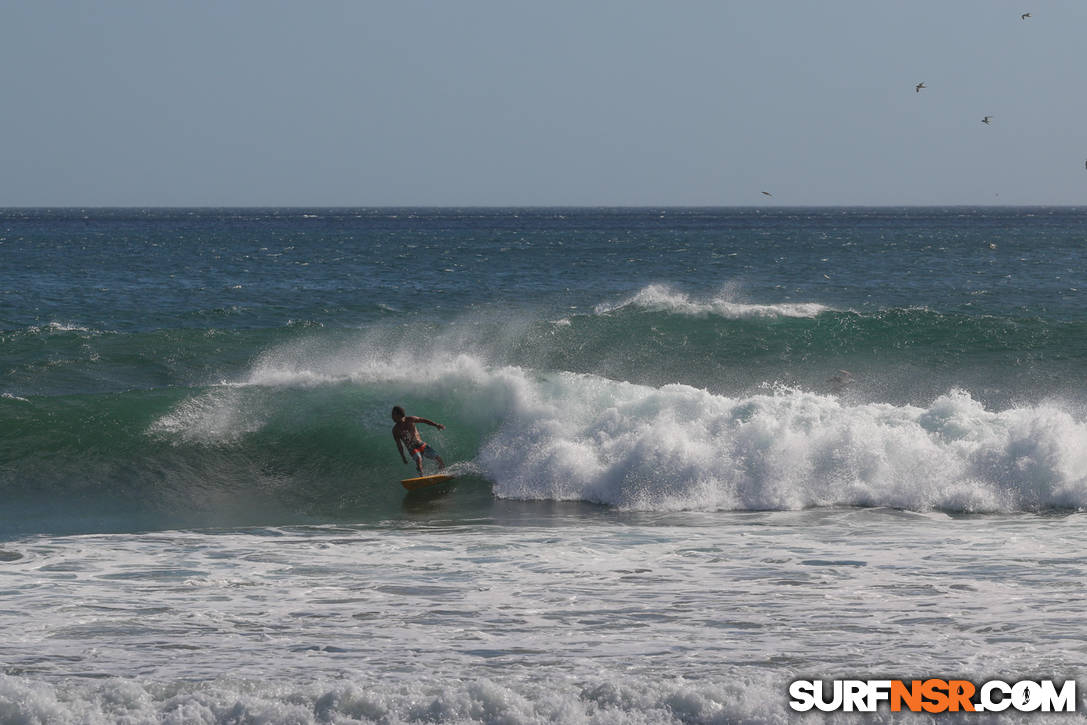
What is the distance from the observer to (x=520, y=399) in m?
18.0

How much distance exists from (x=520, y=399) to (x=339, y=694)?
10.7m

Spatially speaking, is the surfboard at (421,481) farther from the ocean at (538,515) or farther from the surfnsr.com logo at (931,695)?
the surfnsr.com logo at (931,695)

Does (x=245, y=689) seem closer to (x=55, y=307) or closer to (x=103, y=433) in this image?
(x=103, y=433)

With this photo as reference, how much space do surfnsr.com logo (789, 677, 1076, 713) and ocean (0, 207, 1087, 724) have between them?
0.12 meters

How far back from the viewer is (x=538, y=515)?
550 inches

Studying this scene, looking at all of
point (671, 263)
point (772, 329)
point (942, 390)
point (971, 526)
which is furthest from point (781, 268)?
point (971, 526)

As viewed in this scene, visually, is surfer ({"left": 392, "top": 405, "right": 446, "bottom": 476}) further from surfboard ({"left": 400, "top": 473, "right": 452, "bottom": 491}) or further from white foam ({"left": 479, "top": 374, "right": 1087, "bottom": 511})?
white foam ({"left": 479, "top": 374, "right": 1087, "bottom": 511})

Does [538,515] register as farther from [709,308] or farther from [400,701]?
[709,308]

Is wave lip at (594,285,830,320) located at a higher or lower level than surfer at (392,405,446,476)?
higher

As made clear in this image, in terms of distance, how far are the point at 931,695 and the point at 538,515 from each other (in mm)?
7109

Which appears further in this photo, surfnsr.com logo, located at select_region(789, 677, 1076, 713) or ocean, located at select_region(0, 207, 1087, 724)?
ocean, located at select_region(0, 207, 1087, 724)

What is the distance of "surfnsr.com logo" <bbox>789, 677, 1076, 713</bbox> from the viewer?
7.22 metres

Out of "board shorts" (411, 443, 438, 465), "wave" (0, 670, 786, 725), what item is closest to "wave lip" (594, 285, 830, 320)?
"board shorts" (411, 443, 438, 465)

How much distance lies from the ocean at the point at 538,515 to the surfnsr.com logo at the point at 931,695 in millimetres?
121
